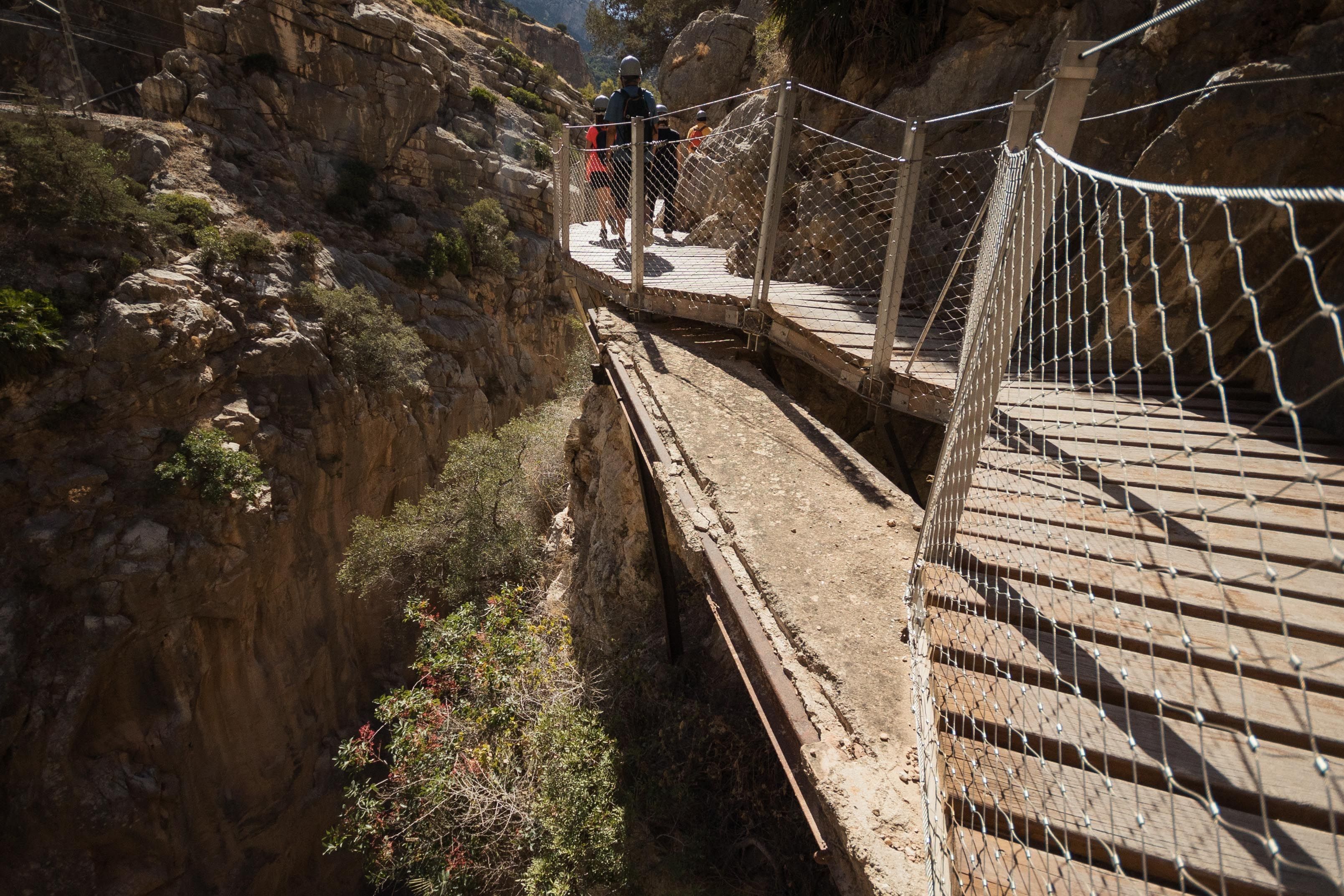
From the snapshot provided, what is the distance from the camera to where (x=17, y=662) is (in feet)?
29.4

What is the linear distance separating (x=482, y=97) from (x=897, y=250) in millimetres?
23608

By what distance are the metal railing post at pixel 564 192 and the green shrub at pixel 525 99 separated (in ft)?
72.8

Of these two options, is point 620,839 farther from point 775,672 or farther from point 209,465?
point 209,465

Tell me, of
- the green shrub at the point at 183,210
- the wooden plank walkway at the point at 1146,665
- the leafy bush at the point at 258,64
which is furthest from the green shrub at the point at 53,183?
the wooden plank walkway at the point at 1146,665

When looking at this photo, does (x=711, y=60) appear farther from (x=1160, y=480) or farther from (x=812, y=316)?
(x=1160, y=480)

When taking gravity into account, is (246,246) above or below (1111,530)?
above

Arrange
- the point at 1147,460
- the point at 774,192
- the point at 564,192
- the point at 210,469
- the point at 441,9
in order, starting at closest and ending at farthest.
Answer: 1. the point at 1147,460
2. the point at 774,192
3. the point at 564,192
4. the point at 210,469
5. the point at 441,9

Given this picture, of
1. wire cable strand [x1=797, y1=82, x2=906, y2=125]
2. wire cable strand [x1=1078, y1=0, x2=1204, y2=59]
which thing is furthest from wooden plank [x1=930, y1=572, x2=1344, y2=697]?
wire cable strand [x1=797, y1=82, x2=906, y2=125]

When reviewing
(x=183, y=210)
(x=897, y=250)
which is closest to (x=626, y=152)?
(x=897, y=250)

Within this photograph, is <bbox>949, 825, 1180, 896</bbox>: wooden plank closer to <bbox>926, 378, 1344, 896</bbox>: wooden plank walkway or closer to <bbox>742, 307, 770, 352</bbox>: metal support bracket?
<bbox>926, 378, 1344, 896</bbox>: wooden plank walkway

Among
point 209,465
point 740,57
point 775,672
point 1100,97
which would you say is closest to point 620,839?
point 775,672

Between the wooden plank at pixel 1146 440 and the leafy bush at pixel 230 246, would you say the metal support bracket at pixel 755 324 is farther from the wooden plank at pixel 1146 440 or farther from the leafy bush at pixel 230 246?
the leafy bush at pixel 230 246

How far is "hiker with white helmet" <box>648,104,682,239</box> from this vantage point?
700cm

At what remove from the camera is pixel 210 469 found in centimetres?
1054
